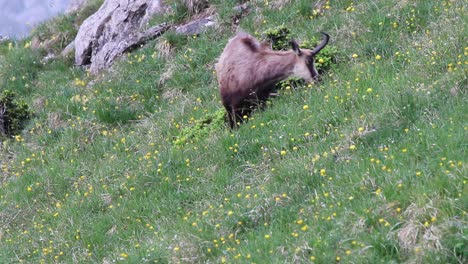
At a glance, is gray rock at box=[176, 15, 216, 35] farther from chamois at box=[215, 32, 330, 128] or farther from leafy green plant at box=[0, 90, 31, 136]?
chamois at box=[215, 32, 330, 128]

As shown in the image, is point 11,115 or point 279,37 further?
point 11,115

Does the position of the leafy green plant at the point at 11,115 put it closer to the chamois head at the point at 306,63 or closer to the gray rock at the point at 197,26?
the gray rock at the point at 197,26

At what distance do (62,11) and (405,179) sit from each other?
1491 centimetres

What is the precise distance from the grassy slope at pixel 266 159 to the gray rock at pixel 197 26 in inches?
11.2

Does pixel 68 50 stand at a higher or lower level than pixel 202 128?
lower

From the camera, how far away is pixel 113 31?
1761 cm

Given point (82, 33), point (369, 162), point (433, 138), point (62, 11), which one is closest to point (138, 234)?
point (369, 162)

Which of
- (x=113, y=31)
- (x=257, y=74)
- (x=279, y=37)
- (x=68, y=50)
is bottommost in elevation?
(x=68, y=50)

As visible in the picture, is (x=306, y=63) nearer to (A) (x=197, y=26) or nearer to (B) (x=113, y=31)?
(A) (x=197, y=26)

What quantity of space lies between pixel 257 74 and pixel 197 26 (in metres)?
4.66

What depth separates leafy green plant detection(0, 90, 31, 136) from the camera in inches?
623

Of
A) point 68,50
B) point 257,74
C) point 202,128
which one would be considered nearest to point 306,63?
point 257,74

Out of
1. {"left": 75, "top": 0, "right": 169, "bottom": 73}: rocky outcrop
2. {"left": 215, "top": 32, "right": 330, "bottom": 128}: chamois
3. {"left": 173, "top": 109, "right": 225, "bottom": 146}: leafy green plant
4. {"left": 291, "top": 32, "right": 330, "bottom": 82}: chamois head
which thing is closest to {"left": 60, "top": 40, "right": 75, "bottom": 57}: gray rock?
{"left": 75, "top": 0, "right": 169, "bottom": 73}: rocky outcrop

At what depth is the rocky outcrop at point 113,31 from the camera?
1700 cm
